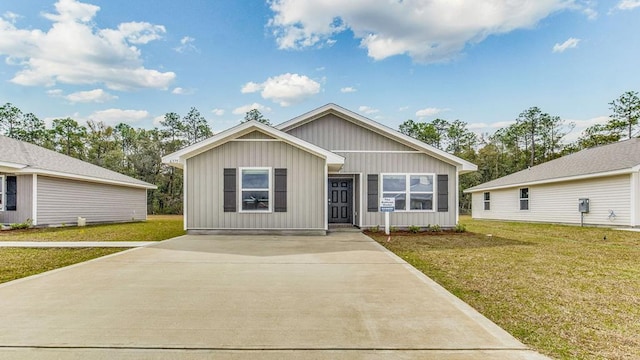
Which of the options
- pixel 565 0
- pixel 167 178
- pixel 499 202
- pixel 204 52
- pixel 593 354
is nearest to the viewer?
pixel 593 354

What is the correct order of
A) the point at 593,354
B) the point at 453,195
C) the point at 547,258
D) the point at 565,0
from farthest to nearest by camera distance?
1. the point at 565,0
2. the point at 453,195
3. the point at 547,258
4. the point at 593,354

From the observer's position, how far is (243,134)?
1147 centimetres

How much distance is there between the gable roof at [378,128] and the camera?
13.0 m

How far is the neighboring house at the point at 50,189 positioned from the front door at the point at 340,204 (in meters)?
11.9

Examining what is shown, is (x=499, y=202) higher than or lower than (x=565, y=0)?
lower

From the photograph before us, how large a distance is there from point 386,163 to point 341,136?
211 centimetres

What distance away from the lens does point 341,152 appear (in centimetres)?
1375

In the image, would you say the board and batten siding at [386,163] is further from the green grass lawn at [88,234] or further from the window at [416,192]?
the green grass lawn at [88,234]

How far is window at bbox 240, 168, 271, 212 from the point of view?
1140 cm

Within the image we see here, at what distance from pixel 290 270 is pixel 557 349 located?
407cm

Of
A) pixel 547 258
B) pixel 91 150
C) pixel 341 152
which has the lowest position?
pixel 547 258

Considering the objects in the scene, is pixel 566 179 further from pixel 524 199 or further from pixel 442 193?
pixel 442 193

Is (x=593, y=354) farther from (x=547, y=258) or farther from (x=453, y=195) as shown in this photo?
(x=453, y=195)

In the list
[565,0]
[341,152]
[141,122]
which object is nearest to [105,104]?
[141,122]
